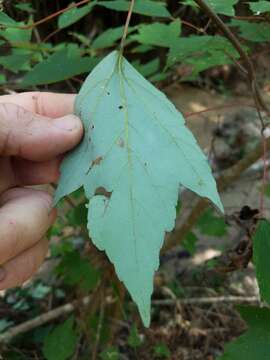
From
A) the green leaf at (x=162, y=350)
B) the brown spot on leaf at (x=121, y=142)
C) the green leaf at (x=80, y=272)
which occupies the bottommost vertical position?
the green leaf at (x=162, y=350)

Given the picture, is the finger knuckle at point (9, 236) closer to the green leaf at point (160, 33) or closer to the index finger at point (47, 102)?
the index finger at point (47, 102)

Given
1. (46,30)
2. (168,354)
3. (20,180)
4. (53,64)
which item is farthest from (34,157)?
(46,30)

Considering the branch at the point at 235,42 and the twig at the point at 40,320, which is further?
the twig at the point at 40,320

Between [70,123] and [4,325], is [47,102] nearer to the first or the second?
[70,123]

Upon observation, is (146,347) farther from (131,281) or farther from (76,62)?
(131,281)

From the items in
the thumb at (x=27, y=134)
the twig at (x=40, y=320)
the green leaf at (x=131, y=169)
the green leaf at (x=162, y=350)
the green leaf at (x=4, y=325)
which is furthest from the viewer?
the green leaf at (x=4, y=325)

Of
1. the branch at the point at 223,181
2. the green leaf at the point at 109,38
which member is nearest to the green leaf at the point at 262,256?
the branch at the point at 223,181
